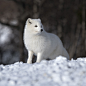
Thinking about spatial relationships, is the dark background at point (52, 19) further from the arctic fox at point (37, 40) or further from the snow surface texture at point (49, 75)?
the snow surface texture at point (49, 75)

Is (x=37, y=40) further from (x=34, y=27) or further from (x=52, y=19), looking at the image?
(x=52, y=19)

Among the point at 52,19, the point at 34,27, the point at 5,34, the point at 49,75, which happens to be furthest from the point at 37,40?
the point at 5,34

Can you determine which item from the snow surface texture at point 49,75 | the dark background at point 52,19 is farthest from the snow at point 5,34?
the snow surface texture at point 49,75

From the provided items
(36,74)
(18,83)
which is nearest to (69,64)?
(36,74)

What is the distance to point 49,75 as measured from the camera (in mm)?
3037

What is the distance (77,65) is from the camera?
138 inches

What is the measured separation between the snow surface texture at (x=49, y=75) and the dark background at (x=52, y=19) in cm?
718

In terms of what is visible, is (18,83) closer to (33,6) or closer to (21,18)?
(21,18)

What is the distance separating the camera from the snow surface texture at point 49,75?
2.79 metres

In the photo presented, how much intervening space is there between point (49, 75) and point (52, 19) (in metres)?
10.8

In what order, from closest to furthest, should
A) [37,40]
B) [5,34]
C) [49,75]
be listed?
[49,75] < [37,40] < [5,34]

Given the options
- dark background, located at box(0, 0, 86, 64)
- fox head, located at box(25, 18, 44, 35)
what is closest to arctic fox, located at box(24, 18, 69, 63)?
fox head, located at box(25, 18, 44, 35)

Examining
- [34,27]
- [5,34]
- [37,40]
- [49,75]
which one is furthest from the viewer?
[5,34]

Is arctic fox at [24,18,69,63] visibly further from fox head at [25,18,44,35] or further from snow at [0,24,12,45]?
snow at [0,24,12,45]
